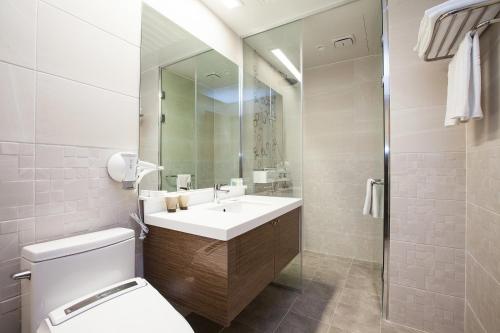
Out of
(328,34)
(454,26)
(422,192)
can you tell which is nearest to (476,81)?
(454,26)

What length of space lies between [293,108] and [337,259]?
73.0 inches

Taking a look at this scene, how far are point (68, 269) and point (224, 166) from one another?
140cm

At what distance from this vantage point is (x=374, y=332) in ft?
5.02

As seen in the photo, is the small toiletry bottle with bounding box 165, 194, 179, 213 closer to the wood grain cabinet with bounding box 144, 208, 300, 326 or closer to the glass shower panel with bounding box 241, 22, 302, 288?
the wood grain cabinet with bounding box 144, 208, 300, 326

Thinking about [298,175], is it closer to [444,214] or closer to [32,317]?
[444,214]

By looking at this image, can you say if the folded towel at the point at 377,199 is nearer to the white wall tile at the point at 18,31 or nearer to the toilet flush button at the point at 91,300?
the toilet flush button at the point at 91,300

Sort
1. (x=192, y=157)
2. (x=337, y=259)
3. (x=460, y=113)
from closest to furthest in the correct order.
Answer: (x=460, y=113)
(x=192, y=157)
(x=337, y=259)

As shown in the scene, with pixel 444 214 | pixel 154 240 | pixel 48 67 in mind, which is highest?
pixel 48 67

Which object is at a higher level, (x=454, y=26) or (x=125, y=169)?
(x=454, y=26)

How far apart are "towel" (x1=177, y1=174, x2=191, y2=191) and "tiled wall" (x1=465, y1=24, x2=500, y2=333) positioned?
5.79 ft

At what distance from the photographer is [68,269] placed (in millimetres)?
916

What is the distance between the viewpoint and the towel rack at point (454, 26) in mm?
1029

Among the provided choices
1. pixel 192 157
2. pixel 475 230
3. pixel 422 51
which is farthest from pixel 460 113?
pixel 192 157

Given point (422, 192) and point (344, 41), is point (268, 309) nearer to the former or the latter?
point (422, 192)
